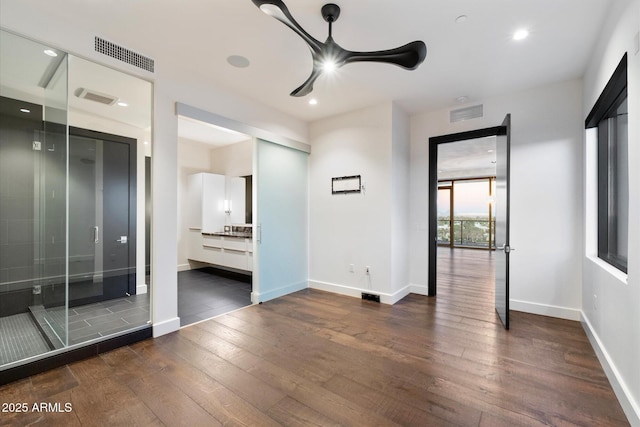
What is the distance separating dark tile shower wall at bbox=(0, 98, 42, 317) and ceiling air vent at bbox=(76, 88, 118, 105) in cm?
61

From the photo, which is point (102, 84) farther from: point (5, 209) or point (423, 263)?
point (423, 263)

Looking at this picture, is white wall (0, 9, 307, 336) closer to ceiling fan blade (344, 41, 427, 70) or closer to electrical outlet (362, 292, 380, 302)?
ceiling fan blade (344, 41, 427, 70)

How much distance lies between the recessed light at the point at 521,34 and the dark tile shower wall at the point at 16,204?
15.6 feet

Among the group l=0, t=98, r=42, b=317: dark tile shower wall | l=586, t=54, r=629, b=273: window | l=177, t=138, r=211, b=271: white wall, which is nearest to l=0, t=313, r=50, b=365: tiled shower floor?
l=0, t=98, r=42, b=317: dark tile shower wall

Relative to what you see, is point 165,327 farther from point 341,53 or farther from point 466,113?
point 466,113

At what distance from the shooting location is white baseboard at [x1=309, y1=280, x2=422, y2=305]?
3961mm

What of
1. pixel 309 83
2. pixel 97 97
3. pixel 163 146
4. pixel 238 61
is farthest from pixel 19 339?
pixel 309 83

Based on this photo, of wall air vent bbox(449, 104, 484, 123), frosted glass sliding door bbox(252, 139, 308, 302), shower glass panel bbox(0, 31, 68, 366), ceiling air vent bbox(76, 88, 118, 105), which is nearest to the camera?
shower glass panel bbox(0, 31, 68, 366)

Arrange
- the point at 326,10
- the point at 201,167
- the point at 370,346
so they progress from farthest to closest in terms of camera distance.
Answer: the point at 201,167 < the point at 370,346 < the point at 326,10

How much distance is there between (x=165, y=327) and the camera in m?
2.92

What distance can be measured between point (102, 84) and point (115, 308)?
8.47ft

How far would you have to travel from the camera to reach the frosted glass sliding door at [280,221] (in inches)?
159

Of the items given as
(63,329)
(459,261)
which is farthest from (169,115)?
(459,261)

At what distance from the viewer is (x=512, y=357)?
97.0 inches
